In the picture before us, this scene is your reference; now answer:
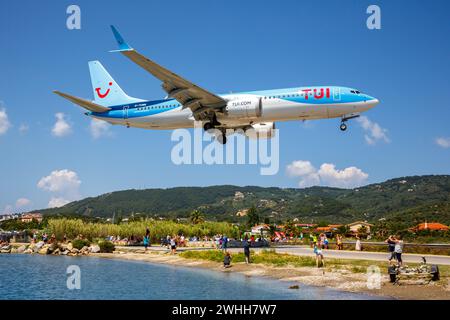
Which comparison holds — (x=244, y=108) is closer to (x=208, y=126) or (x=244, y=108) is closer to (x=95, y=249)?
(x=208, y=126)

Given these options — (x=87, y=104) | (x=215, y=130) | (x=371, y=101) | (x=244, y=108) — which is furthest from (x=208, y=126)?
(x=371, y=101)

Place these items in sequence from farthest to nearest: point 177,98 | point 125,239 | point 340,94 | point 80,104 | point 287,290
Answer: point 125,239 < point 80,104 < point 177,98 < point 340,94 < point 287,290

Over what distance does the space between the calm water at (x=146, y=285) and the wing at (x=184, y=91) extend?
12.7 meters

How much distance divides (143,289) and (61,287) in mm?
5578

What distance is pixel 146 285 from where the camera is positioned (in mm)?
30484

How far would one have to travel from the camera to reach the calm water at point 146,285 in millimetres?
25509

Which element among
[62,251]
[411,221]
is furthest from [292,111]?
[411,221]

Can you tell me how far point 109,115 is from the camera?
42.4 m

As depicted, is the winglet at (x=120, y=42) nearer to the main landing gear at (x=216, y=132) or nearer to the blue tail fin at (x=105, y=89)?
the main landing gear at (x=216, y=132)

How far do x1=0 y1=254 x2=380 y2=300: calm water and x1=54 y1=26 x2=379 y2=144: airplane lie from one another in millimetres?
12096

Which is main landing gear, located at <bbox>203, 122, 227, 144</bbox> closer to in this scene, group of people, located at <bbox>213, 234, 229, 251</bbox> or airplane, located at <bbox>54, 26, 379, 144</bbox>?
airplane, located at <bbox>54, 26, 379, 144</bbox>

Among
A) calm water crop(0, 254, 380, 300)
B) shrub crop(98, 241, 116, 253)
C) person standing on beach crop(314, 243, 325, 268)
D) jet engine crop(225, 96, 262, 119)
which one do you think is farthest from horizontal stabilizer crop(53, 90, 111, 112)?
person standing on beach crop(314, 243, 325, 268)
